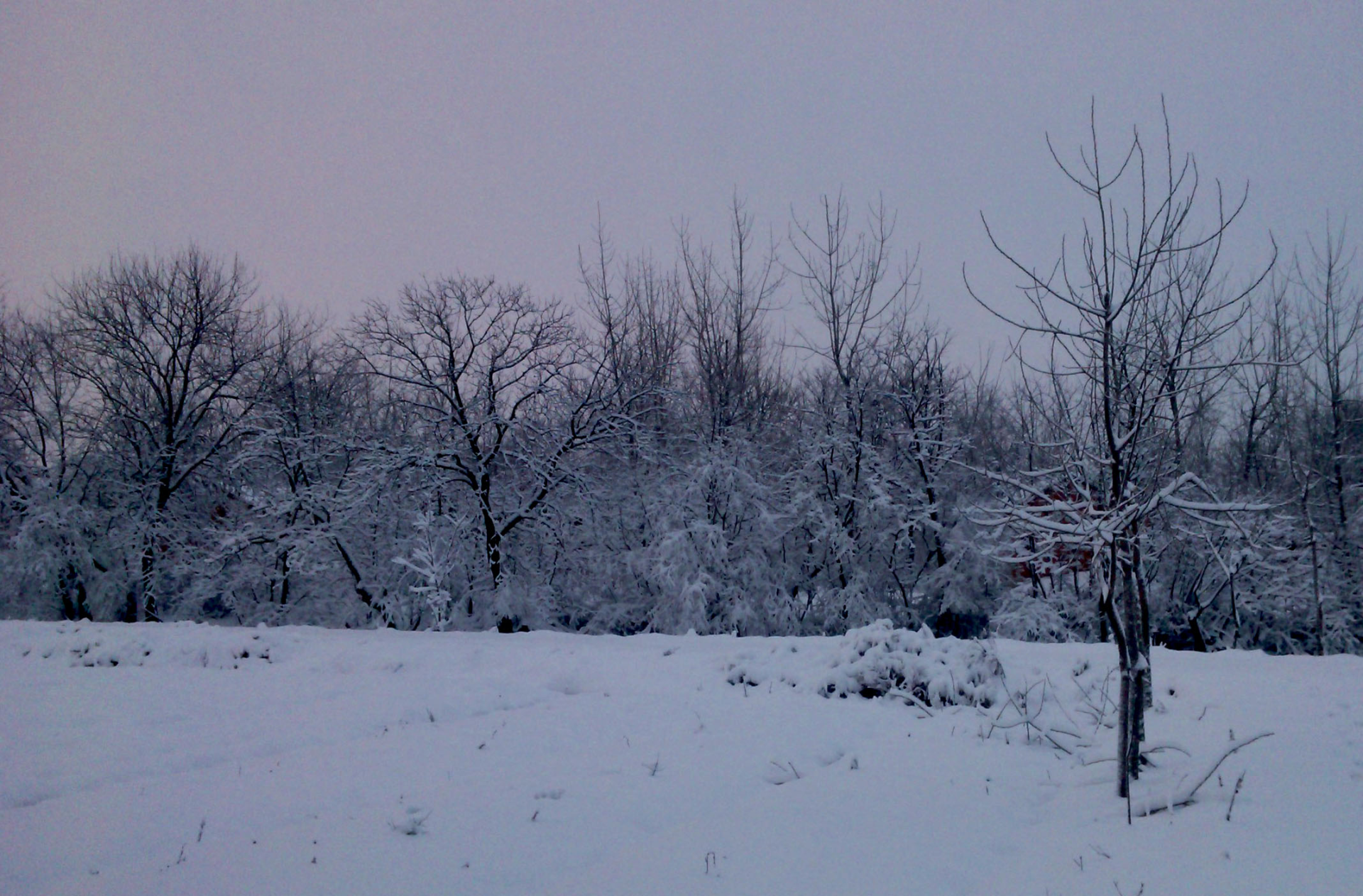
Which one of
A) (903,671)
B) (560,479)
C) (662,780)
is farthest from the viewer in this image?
(560,479)

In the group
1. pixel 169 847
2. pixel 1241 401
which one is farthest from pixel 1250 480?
pixel 169 847

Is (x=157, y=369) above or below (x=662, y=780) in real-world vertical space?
above

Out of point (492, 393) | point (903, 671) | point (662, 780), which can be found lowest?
point (662, 780)

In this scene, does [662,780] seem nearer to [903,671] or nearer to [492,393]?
[903,671]

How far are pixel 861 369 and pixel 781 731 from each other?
16320 mm

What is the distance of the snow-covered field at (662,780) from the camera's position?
356cm

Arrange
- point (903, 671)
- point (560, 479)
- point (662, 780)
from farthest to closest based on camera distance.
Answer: point (560, 479) < point (903, 671) < point (662, 780)

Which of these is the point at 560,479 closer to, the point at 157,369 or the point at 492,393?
the point at 492,393

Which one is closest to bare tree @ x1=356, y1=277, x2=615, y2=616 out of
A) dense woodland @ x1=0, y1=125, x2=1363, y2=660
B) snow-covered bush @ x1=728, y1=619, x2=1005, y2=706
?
dense woodland @ x1=0, y1=125, x2=1363, y2=660

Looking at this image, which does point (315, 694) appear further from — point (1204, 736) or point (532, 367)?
point (532, 367)

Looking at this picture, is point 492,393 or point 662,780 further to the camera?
point 492,393

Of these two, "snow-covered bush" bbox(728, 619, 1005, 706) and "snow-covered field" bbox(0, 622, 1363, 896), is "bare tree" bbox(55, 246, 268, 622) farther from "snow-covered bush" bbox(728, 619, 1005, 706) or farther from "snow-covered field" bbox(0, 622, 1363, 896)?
"snow-covered bush" bbox(728, 619, 1005, 706)

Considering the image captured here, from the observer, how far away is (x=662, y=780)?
5.03 metres

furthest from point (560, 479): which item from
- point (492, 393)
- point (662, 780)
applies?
point (662, 780)
